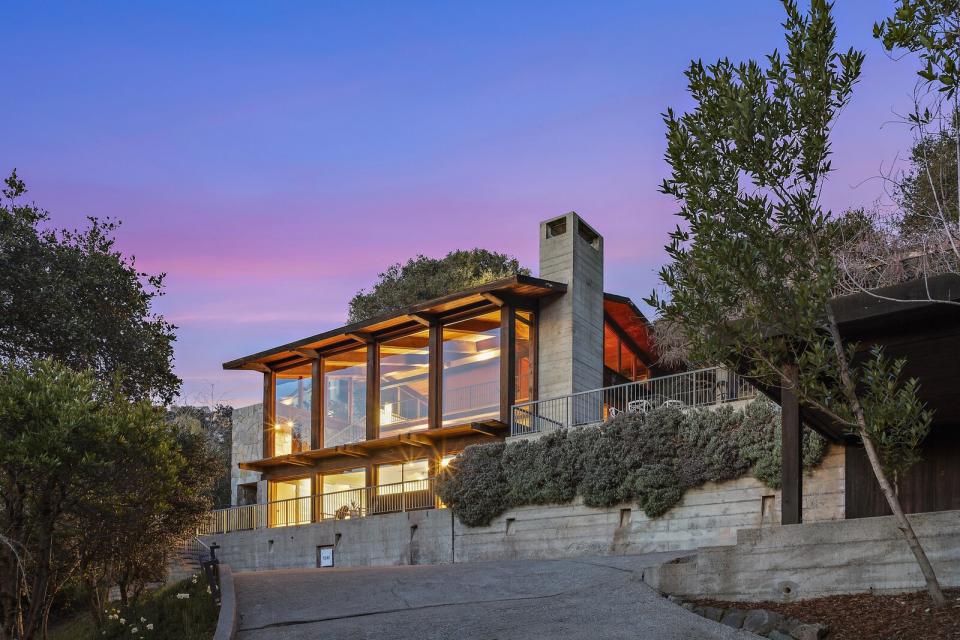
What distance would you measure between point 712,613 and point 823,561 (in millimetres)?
1246

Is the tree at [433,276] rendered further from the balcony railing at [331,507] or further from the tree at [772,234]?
the tree at [772,234]

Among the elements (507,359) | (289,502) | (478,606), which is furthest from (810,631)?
(289,502)

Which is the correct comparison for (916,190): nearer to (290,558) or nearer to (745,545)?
(745,545)

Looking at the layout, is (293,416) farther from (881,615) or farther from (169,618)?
(881,615)

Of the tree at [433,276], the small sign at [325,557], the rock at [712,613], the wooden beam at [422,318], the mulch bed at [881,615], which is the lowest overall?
the small sign at [325,557]

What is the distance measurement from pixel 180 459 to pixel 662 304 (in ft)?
33.7

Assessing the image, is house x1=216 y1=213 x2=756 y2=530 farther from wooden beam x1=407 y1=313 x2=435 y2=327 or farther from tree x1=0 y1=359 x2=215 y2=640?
tree x1=0 y1=359 x2=215 y2=640

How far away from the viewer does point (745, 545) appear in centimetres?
1025

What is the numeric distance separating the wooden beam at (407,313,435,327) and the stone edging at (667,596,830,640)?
18885mm

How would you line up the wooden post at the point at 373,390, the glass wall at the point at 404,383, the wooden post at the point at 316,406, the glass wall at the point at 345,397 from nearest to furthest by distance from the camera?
the glass wall at the point at 404,383 < the wooden post at the point at 373,390 < the glass wall at the point at 345,397 < the wooden post at the point at 316,406

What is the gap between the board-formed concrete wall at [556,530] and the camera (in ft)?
58.4

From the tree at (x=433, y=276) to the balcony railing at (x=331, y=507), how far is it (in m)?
12.3

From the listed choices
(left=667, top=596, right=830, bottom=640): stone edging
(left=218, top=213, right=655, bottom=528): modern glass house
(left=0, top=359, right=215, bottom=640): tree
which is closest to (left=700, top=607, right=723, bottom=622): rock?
(left=667, top=596, right=830, bottom=640): stone edging

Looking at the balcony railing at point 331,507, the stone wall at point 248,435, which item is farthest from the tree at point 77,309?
the stone wall at point 248,435
